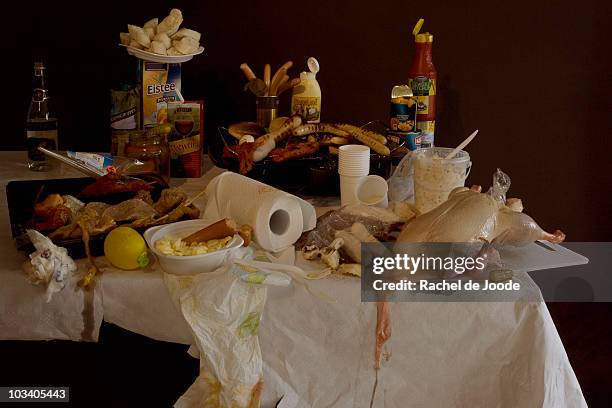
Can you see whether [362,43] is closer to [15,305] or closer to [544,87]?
[544,87]

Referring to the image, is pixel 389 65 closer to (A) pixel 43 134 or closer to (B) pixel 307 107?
(B) pixel 307 107

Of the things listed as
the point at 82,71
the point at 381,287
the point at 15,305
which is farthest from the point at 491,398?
the point at 82,71

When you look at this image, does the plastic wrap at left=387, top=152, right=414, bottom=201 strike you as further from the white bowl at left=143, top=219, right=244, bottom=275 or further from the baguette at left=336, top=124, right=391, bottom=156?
the white bowl at left=143, top=219, right=244, bottom=275

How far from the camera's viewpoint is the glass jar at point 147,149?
1.57m

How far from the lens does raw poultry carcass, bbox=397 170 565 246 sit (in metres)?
1.13

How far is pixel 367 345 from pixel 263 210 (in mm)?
277

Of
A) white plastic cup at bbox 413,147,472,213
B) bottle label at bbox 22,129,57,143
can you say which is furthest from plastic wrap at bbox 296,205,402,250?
bottle label at bbox 22,129,57,143

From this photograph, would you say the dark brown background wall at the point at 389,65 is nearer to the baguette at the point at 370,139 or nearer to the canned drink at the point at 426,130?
the canned drink at the point at 426,130

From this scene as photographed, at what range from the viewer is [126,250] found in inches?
45.9

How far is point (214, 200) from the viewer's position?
135 centimetres

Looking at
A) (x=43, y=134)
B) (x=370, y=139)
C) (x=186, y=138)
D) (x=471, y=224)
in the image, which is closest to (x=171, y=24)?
(x=186, y=138)

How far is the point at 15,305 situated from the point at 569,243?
1.60m

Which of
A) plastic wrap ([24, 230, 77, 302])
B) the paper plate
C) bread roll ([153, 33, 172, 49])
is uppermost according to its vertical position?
bread roll ([153, 33, 172, 49])

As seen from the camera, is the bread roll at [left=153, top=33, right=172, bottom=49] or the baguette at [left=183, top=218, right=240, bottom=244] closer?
the baguette at [left=183, top=218, right=240, bottom=244]
